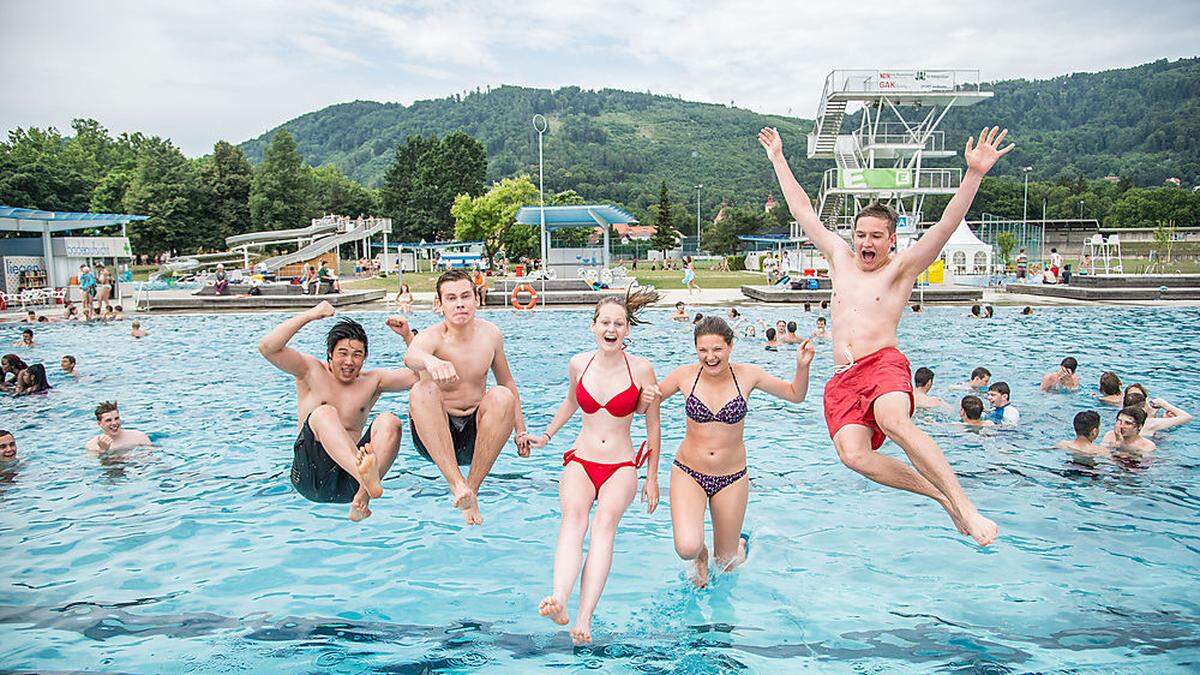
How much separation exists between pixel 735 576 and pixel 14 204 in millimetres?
60854

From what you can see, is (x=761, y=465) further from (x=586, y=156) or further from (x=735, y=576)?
(x=586, y=156)

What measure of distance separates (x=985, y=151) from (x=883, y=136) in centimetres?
4315

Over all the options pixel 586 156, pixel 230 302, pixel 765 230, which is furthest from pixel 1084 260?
pixel 586 156

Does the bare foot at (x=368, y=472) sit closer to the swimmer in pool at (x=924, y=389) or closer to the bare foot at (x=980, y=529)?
the bare foot at (x=980, y=529)

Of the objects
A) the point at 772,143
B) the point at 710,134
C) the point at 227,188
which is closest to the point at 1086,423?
the point at 772,143

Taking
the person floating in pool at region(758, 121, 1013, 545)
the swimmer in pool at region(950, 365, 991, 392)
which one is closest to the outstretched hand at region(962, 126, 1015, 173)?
the person floating in pool at region(758, 121, 1013, 545)

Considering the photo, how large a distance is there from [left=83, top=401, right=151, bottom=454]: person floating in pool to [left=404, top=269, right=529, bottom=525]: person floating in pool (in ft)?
18.9

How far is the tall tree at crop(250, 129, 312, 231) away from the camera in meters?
68.1

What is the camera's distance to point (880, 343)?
16.5ft

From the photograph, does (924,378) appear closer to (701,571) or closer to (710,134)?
(701,571)

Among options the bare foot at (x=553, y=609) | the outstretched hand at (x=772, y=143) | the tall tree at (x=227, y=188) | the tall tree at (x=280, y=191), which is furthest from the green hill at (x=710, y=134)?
the bare foot at (x=553, y=609)

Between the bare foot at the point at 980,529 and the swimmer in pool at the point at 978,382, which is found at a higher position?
the bare foot at the point at 980,529

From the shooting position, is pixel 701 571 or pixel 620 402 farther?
pixel 701 571

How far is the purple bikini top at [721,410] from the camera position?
5.03 m
